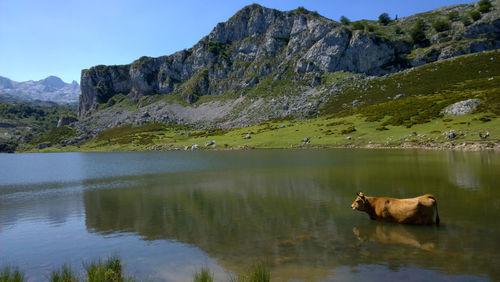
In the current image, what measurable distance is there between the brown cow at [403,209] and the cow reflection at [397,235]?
58 cm

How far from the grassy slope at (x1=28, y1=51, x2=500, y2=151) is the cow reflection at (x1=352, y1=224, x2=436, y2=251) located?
2166 inches

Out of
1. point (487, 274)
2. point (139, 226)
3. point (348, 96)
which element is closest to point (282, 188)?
point (139, 226)

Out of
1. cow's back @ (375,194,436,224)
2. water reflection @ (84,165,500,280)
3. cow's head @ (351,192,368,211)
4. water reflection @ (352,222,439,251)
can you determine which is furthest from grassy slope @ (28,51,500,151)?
water reflection @ (352,222,439,251)

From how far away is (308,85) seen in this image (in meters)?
199

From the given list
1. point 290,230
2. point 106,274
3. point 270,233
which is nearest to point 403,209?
point 290,230

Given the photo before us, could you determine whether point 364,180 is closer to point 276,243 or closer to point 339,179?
point 339,179

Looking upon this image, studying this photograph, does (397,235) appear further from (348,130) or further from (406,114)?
(406,114)

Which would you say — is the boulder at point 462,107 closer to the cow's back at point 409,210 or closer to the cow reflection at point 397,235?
the cow's back at point 409,210

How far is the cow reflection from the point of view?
39.1ft

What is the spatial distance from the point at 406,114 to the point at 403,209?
8471cm

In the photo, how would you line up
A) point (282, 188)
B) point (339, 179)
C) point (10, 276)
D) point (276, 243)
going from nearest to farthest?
point (10, 276) < point (276, 243) < point (282, 188) < point (339, 179)

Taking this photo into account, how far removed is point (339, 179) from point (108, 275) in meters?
24.9

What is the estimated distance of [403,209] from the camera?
1463 centimetres

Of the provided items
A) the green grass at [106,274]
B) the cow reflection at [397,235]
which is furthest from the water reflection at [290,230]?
the green grass at [106,274]
